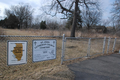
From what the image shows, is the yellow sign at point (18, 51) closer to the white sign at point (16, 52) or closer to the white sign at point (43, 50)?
the white sign at point (16, 52)

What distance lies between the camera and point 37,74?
122 inches

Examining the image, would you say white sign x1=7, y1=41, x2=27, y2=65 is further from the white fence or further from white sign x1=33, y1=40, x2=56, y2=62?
the white fence

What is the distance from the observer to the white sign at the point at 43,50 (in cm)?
327

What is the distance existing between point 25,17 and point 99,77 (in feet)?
192

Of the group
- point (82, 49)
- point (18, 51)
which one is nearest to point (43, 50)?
point (18, 51)

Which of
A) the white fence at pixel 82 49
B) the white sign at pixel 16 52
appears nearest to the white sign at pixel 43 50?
the white sign at pixel 16 52

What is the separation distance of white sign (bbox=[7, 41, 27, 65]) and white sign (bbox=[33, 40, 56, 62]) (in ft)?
1.31

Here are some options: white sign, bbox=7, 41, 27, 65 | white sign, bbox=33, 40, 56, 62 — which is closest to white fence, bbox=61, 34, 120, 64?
white sign, bbox=33, 40, 56, 62

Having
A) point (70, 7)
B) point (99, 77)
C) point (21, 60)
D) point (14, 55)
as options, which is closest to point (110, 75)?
point (99, 77)

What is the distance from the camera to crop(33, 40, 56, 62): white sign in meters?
3.27

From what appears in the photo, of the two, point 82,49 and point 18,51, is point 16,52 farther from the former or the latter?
point 82,49

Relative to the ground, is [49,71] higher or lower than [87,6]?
lower

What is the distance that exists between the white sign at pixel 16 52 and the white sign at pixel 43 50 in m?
0.40

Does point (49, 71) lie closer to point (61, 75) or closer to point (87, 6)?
point (61, 75)
